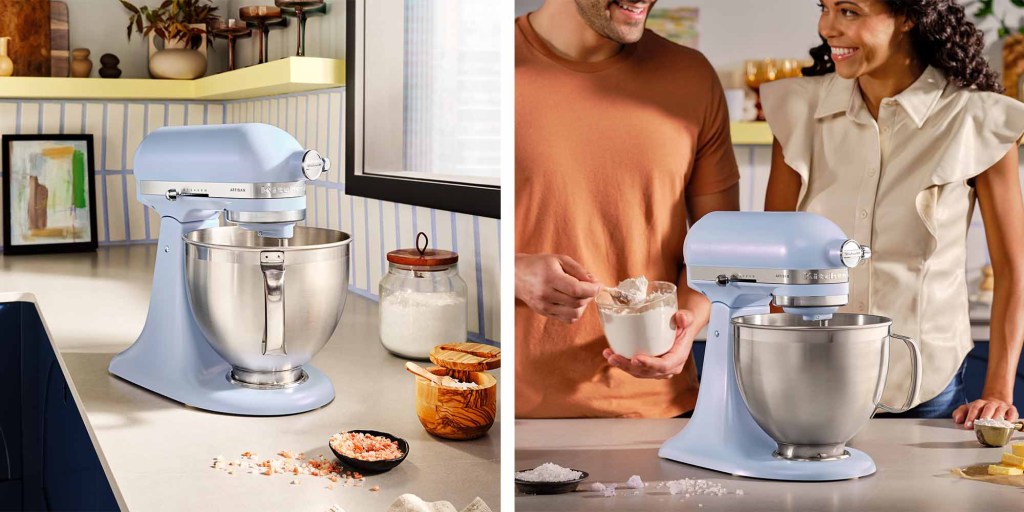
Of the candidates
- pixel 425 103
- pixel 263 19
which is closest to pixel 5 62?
pixel 263 19

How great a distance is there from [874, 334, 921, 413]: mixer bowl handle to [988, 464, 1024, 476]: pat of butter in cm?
9

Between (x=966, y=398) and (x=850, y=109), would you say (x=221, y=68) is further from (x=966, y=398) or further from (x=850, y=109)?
(x=966, y=398)

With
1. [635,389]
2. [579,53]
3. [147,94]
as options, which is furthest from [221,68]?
[635,389]

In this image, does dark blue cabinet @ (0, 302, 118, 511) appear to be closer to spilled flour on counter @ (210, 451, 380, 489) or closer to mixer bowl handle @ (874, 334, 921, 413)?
spilled flour on counter @ (210, 451, 380, 489)

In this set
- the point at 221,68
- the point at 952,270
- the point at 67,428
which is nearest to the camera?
the point at 952,270

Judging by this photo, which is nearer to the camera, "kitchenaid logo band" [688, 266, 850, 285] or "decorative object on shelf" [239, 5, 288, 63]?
"kitchenaid logo band" [688, 266, 850, 285]

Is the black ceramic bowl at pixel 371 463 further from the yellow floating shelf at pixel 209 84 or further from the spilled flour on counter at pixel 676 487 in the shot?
the yellow floating shelf at pixel 209 84

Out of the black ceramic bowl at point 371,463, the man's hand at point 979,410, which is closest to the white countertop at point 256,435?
the black ceramic bowl at point 371,463

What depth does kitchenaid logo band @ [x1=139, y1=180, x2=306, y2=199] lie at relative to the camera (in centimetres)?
105

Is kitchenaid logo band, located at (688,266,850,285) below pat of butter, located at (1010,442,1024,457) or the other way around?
the other way around

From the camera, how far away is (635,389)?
36.4 inches

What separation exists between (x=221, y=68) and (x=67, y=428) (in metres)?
0.72

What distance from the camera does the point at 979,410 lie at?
887 mm

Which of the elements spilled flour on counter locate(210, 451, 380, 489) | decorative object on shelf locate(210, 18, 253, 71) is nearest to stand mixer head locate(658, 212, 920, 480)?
spilled flour on counter locate(210, 451, 380, 489)
